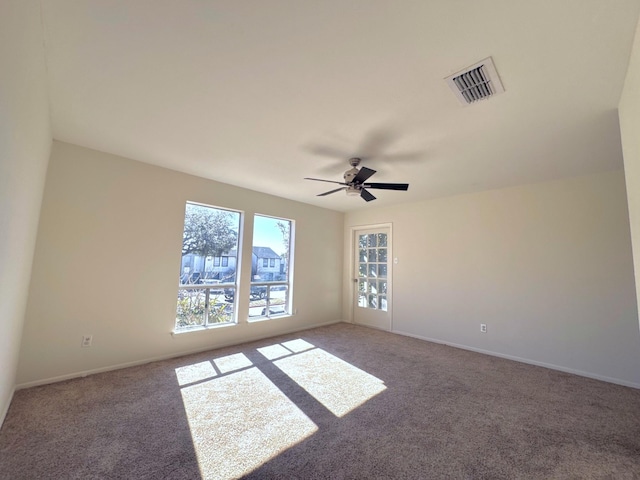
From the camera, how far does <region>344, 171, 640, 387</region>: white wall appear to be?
3041 mm

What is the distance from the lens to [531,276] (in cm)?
358

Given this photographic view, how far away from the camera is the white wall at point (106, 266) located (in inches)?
104

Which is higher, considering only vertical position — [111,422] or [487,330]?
[487,330]

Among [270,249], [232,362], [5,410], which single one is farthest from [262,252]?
[5,410]

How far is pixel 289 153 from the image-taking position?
288 cm

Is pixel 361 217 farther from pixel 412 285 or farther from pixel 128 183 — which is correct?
pixel 128 183

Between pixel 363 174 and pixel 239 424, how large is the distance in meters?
2.47

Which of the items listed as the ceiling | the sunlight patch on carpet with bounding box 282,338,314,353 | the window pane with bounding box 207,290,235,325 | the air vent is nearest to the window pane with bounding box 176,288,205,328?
the window pane with bounding box 207,290,235,325

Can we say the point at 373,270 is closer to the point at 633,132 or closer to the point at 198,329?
the point at 198,329

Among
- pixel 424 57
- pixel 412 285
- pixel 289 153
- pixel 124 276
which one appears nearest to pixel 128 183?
pixel 124 276

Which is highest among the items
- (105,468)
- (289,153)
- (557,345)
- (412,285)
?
(289,153)

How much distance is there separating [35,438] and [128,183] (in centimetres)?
248

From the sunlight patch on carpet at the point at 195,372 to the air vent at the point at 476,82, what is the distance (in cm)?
348

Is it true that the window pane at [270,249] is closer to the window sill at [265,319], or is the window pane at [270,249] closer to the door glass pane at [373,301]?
the window sill at [265,319]
